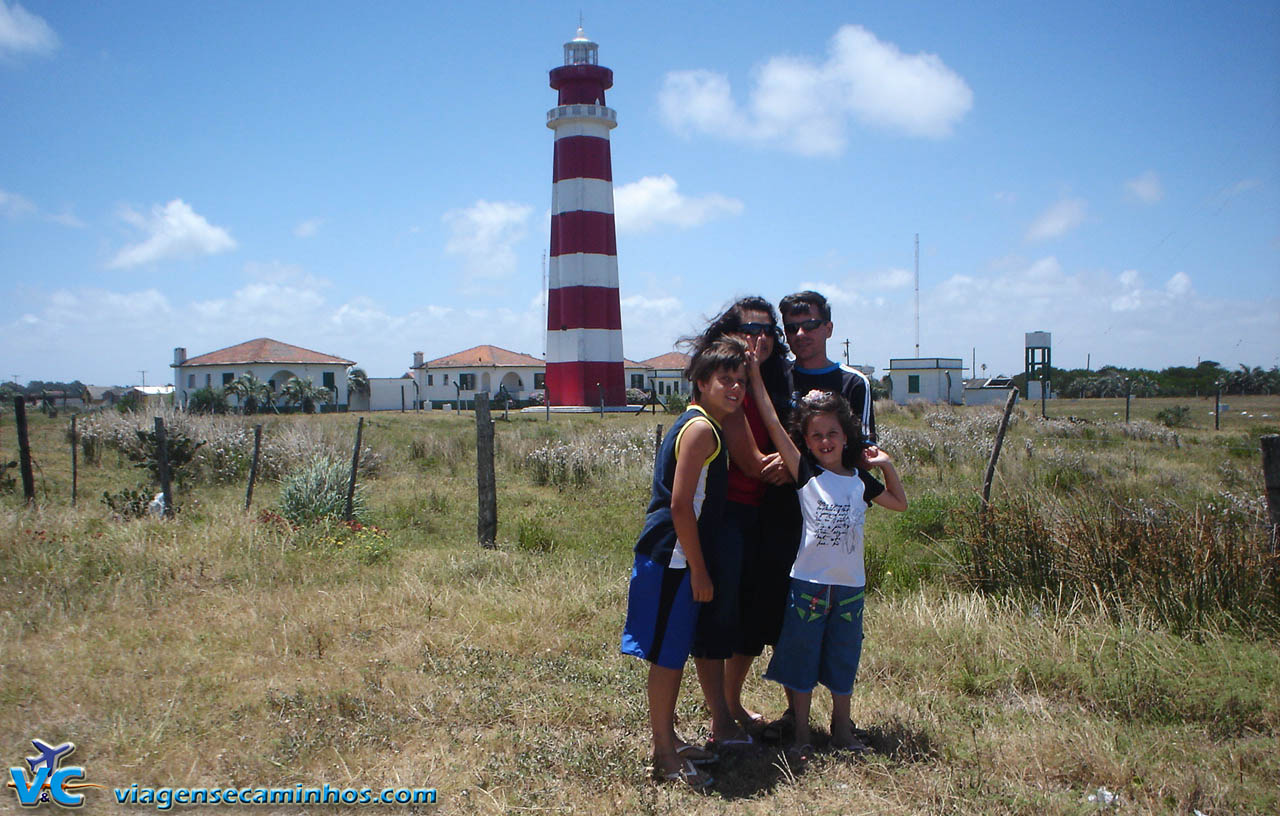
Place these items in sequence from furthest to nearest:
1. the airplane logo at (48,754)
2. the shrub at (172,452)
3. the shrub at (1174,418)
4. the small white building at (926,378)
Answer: the small white building at (926,378) < the shrub at (1174,418) < the shrub at (172,452) < the airplane logo at (48,754)

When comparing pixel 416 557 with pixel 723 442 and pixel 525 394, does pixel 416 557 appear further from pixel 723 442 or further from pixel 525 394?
pixel 525 394

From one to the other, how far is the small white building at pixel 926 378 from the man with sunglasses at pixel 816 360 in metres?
44.3

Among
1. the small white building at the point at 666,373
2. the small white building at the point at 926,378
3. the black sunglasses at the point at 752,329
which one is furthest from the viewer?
the small white building at the point at 666,373

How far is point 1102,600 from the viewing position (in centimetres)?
507

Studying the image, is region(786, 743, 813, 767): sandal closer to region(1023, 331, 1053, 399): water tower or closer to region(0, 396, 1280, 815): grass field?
region(0, 396, 1280, 815): grass field

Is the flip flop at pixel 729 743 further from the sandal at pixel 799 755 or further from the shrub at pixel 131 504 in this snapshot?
the shrub at pixel 131 504

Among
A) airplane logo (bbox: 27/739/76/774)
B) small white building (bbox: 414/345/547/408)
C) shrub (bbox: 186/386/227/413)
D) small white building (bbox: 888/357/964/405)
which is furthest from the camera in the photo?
small white building (bbox: 414/345/547/408)

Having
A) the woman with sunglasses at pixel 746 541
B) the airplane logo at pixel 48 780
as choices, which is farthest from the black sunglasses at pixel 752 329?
the airplane logo at pixel 48 780

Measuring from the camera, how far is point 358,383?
51.3 meters

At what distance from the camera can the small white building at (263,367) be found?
48688 millimetres

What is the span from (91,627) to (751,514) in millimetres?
3761

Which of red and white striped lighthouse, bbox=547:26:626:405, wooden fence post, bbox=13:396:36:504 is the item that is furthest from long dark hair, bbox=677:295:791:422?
red and white striped lighthouse, bbox=547:26:626:405

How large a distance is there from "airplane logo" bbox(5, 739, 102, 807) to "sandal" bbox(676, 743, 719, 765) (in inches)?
81.8

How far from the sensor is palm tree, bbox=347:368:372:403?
167 feet
